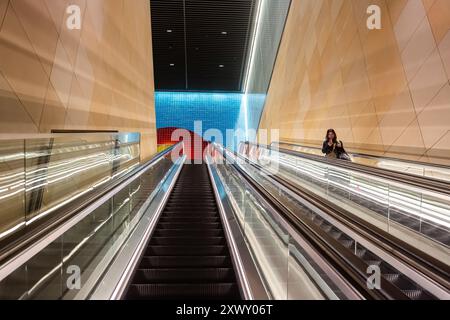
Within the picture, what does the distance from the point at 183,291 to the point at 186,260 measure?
74cm

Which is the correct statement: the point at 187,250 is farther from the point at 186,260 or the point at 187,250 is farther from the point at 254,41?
the point at 254,41

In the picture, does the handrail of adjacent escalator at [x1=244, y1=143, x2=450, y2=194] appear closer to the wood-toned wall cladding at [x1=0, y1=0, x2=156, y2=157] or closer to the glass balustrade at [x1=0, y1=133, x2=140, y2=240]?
the glass balustrade at [x1=0, y1=133, x2=140, y2=240]

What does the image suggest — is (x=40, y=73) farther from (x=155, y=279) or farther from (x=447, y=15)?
(x=447, y=15)

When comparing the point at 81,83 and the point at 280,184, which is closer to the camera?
the point at 280,184

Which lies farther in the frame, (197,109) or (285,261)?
(197,109)

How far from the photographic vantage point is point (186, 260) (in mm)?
3848

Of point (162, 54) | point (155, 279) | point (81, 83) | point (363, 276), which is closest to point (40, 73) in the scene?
point (81, 83)

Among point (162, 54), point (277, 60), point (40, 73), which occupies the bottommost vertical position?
point (40, 73)

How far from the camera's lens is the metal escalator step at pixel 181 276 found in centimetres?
339

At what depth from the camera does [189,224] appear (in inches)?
205

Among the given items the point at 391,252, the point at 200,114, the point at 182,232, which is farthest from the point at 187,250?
the point at 200,114
